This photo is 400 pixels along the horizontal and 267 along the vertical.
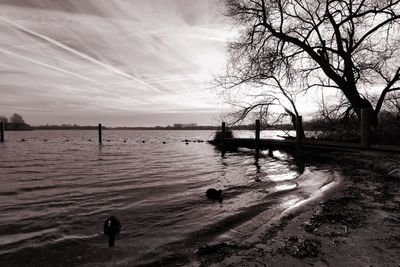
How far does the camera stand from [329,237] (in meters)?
4.35

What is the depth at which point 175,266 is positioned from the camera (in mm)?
3920

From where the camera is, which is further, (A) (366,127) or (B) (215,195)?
(A) (366,127)

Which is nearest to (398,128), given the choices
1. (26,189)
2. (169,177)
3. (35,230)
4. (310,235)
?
(169,177)

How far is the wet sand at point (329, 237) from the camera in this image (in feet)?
12.1

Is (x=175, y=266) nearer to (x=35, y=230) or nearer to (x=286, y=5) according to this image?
(x=35, y=230)

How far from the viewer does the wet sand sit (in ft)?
12.1

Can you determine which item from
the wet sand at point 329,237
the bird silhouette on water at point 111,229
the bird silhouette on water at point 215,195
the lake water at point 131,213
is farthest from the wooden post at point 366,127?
the bird silhouette on water at point 111,229

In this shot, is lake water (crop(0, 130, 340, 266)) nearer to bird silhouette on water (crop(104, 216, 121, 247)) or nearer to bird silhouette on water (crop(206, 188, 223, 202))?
bird silhouette on water (crop(104, 216, 121, 247))

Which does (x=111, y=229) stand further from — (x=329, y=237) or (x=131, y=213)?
(x=329, y=237)

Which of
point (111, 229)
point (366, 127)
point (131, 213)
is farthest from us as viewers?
point (366, 127)

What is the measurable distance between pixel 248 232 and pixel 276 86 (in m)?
17.2

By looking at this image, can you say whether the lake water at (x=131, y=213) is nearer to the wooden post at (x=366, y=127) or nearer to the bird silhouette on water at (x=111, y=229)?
the bird silhouette on water at (x=111, y=229)

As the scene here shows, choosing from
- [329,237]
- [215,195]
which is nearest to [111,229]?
[329,237]

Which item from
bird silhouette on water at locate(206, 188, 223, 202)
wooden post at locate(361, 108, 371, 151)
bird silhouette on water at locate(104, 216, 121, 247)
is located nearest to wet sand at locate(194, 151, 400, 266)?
bird silhouette on water at locate(104, 216, 121, 247)
